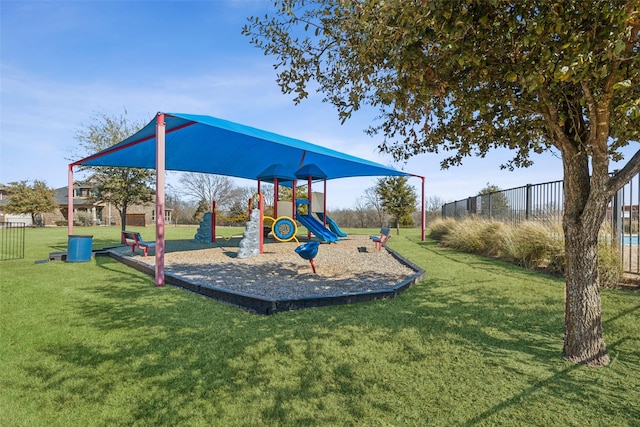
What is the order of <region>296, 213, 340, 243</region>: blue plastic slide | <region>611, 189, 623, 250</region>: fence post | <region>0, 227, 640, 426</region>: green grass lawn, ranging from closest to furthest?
<region>0, 227, 640, 426</region>: green grass lawn → <region>611, 189, 623, 250</region>: fence post → <region>296, 213, 340, 243</region>: blue plastic slide

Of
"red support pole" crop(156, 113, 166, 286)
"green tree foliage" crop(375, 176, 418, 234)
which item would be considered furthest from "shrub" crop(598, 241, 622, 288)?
"green tree foliage" crop(375, 176, 418, 234)

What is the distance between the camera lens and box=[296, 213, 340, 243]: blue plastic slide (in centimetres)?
1260

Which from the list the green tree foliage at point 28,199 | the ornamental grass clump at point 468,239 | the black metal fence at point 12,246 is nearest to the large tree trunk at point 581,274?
the ornamental grass clump at point 468,239

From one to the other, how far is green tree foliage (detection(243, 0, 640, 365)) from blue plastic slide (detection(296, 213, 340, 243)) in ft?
29.1

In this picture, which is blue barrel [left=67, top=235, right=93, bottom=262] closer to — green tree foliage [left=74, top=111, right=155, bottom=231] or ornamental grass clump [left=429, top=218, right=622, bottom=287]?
green tree foliage [left=74, top=111, right=155, bottom=231]

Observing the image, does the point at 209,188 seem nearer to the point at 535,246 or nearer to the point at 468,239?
the point at 468,239

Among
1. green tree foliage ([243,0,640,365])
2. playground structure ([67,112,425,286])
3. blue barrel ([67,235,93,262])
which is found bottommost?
blue barrel ([67,235,93,262])

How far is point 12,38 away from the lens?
23.3ft

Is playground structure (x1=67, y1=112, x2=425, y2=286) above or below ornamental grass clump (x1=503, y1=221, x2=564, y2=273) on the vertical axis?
above

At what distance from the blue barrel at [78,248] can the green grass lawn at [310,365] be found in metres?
4.66

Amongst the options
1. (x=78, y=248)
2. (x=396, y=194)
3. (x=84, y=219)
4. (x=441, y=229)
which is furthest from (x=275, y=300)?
(x=84, y=219)

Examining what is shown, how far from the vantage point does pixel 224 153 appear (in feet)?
38.7

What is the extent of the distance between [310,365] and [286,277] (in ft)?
12.6

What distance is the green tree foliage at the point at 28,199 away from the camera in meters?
34.6
